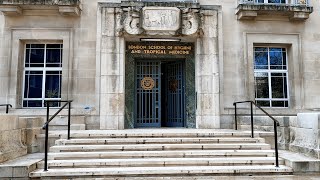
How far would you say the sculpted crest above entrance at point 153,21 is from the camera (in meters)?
10.7

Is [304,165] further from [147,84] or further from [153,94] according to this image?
[147,84]

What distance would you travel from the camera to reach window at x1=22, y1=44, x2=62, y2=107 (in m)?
11.0

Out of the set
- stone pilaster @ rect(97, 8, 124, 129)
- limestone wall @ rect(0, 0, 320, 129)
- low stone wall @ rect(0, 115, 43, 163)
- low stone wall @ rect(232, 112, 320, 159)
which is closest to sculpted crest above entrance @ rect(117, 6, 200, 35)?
stone pilaster @ rect(97, 8, 124, 129)

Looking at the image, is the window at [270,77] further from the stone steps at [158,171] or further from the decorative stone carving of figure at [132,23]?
the stone steps at [158,171]

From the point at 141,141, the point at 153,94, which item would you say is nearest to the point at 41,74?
the point at 153,94

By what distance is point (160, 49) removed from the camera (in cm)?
1154

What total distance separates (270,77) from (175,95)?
3.81 m

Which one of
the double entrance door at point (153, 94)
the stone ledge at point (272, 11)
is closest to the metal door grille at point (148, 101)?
the double entrance door at point (153, 94)

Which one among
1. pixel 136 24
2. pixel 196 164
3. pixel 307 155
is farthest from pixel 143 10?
pixel 307 155

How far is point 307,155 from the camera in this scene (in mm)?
7227

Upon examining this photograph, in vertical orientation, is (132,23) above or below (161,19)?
below

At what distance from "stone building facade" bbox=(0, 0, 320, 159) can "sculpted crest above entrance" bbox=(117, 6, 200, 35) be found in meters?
0.04

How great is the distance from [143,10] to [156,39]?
1158mm

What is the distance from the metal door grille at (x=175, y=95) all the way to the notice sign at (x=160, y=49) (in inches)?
24.2
